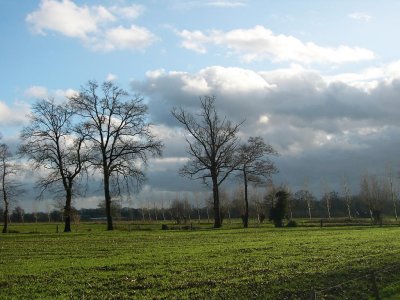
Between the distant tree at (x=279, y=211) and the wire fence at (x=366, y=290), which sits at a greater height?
the distant tree at (x=279, y=211)

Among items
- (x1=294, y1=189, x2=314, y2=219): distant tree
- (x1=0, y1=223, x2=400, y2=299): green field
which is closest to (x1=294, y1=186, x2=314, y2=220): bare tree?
(x1=294, y1=189, x2=314, y2=219): distant tree

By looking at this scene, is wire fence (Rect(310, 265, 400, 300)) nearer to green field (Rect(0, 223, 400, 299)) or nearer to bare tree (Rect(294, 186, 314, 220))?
green field (Rect(0, 223, 400, 299))

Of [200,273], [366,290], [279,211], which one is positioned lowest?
[366,290]

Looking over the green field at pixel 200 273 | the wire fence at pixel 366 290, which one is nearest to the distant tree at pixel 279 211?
the green field at pixel 200 273

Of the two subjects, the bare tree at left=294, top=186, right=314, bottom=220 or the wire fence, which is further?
the bare tree at left=294, top=186, right=314, bottom=220

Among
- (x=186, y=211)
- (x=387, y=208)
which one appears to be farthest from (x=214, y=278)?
(x=186, y=211)

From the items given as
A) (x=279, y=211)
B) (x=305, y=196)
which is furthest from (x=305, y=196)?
(x=279, y=211)

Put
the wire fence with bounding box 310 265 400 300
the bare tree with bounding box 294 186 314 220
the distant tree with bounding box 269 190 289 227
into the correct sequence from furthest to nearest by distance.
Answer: the bare tree with bounding box 294 186 314 220 → the distant tree with bounding box 269 190 289 227 → the wire fence with bounding box 310 265 400 300

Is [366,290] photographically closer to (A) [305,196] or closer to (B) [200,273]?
(B) [200,273]

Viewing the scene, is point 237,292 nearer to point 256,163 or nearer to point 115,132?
point 115,132

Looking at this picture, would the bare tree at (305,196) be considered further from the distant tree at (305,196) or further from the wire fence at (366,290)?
the wire fence at (366,290)

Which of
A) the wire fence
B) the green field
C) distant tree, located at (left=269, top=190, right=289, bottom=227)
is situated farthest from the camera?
distant tree, located at (left=269, top=190, right=289, bottom=227)

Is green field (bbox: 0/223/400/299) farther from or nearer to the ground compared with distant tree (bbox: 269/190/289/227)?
nearer to the ground

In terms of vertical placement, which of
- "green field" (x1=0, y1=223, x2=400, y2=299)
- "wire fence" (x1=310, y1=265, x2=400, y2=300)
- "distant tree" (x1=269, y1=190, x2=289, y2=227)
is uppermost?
"distant tree" (x1=269, y1=190, x2=289, y2=227)
